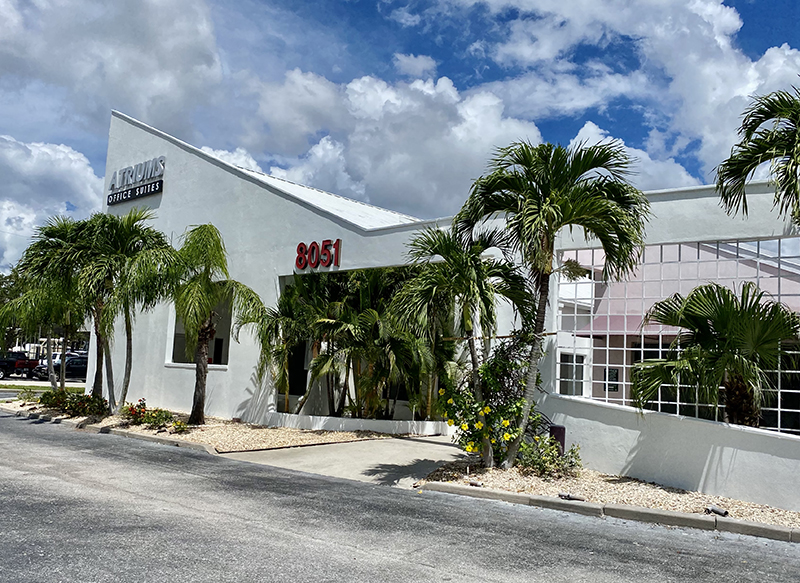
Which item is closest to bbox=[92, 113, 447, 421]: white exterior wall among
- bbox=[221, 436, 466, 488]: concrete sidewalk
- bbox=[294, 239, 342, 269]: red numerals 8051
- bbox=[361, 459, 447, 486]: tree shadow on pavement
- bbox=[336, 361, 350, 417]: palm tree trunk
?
bbox=[294, 239, 342, 269]: red numerals 8051

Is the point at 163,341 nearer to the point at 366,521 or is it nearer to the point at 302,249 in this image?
the point at 302,249

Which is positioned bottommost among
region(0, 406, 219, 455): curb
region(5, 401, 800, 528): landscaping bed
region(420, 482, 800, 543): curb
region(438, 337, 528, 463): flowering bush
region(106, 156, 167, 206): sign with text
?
region(0, 406, 219, 455): curb

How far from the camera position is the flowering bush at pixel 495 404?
35.1 feet

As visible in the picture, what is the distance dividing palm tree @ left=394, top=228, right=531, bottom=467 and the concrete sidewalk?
164 cm

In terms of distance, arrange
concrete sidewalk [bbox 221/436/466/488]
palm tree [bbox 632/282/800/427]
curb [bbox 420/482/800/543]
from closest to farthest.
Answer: curb [bbox 420/482/800/543]
palm tree [bbox 632/282/800/427]
concrete sidewalk [bbox 221/436/466/488]

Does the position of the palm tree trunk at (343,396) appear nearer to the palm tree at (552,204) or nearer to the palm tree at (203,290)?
the palm tree at (203,290)

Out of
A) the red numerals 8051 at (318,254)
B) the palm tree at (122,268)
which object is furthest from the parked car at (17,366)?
the red numerals 8051 at (318,254)

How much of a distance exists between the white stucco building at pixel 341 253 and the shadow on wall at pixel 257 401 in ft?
0.10

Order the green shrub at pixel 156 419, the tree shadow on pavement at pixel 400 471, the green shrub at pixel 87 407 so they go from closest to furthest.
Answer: the tree shadow on pavement at pixel 400 471
the green shrub at pixel 156 419
the green shrub at pixel 87 407

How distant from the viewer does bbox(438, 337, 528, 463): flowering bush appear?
35.1ft

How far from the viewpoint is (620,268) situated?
10352mm

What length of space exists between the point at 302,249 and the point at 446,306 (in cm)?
709

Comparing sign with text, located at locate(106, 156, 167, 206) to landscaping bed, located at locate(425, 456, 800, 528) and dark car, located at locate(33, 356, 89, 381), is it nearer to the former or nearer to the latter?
landscaping bed, located at locate(425, 456, 800, 528)

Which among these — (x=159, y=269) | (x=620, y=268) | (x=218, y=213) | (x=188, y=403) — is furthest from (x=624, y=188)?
(x=188, y=403)
